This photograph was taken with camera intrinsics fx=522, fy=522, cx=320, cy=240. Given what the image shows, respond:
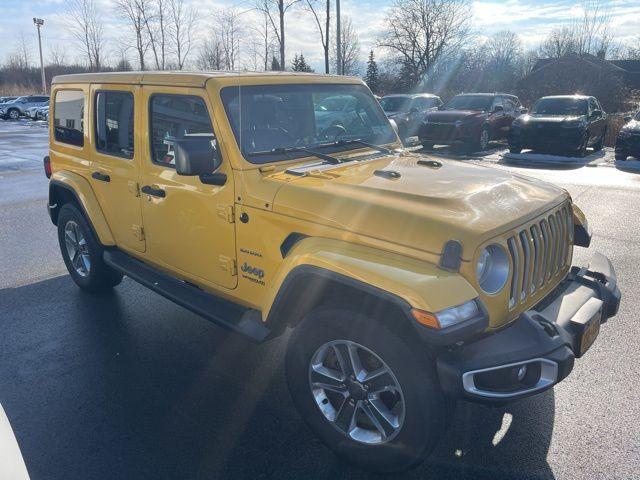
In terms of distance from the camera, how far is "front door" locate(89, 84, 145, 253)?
394 centimetres

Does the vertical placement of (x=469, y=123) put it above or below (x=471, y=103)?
below

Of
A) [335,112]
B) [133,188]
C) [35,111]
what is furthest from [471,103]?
[35,111]

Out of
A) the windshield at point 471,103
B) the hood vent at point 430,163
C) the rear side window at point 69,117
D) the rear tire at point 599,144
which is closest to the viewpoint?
the hood vent at point 430,163

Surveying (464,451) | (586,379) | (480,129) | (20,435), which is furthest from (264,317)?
(480,129)

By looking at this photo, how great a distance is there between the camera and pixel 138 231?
4055 millimetres

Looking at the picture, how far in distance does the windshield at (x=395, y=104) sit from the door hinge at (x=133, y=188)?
1540 cm

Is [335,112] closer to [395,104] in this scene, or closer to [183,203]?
[183,203]

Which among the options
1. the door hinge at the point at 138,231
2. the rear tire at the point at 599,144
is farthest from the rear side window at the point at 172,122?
the rear tire at the point at 599,144

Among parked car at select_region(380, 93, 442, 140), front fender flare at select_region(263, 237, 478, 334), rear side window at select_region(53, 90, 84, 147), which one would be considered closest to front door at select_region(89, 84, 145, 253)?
rear side window at select_region(53, 90, 84, 147)

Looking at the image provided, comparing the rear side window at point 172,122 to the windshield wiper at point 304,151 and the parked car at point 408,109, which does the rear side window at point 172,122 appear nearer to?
the windshield wiper at point 304,151

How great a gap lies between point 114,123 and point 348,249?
2.54 meters

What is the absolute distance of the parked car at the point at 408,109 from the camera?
17641 millimetres

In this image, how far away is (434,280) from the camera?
7.65 ft

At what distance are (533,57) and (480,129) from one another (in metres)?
64.9
